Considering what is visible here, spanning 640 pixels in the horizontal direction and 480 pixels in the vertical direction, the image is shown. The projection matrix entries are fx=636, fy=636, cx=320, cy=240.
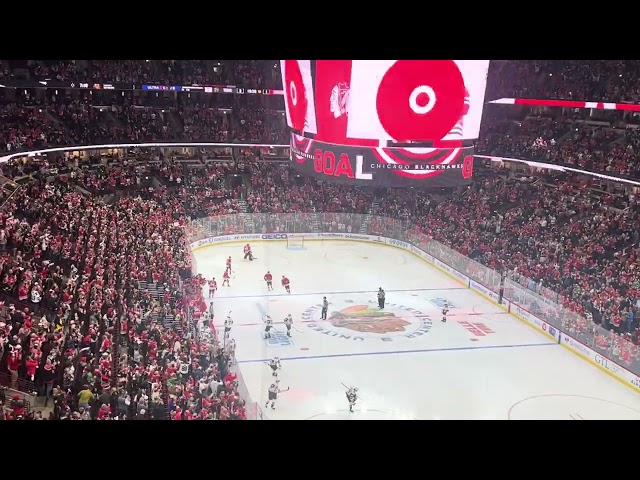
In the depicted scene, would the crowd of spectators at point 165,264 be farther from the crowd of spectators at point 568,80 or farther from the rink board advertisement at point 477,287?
the crowd of spectators at point 568,80

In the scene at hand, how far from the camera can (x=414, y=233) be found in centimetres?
2667

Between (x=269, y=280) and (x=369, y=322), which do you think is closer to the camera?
(x=369, y=322)

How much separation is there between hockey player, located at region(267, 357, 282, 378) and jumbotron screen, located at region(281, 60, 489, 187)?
15.3 feet

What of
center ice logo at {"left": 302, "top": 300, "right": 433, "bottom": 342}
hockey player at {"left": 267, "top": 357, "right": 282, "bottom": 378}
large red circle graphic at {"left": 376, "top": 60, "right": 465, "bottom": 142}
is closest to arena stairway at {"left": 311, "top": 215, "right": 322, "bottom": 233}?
center ice logo at {"left": 302, "top": 300, "right": 433, "bottom": 342}

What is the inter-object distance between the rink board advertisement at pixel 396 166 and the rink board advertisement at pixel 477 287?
4959 millimetres

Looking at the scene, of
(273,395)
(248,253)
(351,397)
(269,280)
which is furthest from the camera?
(248,253)

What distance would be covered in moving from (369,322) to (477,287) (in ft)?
16.4

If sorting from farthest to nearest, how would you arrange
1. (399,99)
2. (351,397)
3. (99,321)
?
1. (399,99)
2. (99,321)
3. (351,397)

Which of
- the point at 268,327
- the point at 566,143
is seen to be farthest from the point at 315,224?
the point at 268,327

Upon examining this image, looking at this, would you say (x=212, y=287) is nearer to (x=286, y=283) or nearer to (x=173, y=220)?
(x=286, y=283)

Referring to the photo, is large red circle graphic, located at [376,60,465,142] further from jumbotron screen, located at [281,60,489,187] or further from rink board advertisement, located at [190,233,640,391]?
rink board advertisement, located at [190,233,640,391]

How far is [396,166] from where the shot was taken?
14.9 meters

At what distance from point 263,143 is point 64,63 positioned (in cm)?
1065
